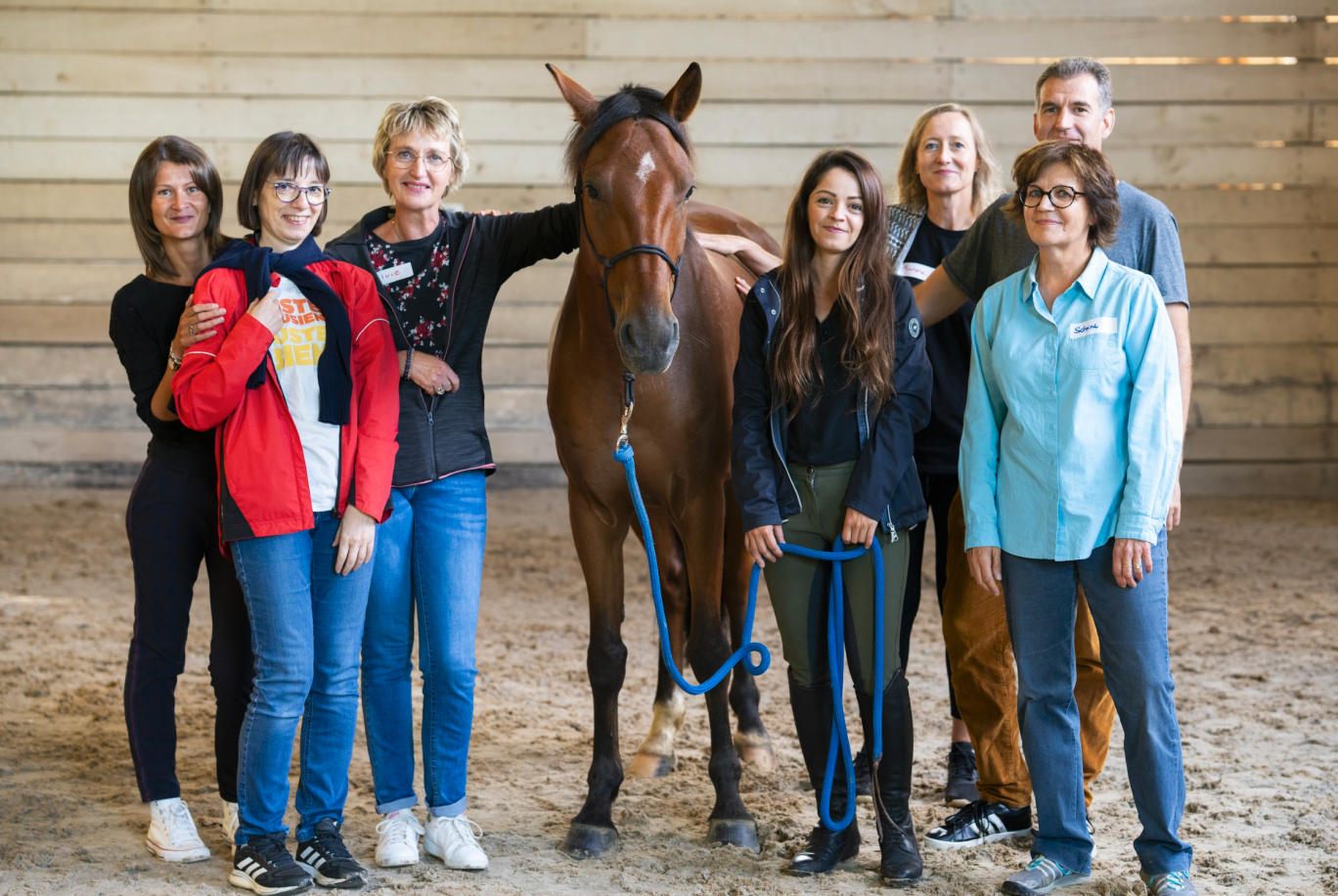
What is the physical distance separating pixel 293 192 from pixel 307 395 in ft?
1.25

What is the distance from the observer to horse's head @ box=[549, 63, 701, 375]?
199 centimetres

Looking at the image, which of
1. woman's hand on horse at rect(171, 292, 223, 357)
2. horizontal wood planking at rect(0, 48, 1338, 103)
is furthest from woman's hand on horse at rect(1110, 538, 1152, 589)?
horizontal wood planking at rect(0, 48, 1338, 103)

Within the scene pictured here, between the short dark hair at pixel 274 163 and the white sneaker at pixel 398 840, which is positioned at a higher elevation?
the short dark hair at pixel 274 163

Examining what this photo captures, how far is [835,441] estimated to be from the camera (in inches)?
82.9

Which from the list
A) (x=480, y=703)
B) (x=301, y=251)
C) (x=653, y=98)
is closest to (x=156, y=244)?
(x=301, y=251)

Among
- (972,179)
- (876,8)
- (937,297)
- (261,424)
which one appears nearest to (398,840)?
(261,424)

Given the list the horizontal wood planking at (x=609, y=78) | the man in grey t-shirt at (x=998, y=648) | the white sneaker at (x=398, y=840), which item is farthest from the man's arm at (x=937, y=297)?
the horizontal wood planking at (x=609, y=78)

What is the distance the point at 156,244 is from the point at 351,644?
88 cm

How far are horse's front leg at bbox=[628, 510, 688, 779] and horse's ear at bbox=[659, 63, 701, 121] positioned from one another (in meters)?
0.87

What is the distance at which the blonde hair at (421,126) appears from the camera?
2148 millimetres

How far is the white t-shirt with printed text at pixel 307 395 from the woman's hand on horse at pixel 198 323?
0.11 m

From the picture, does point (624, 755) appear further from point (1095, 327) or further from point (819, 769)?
point (1095, 327)

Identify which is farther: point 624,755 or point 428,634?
point 624,755

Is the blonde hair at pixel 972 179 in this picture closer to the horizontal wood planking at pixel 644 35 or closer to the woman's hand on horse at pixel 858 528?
the woman's hand on horse at pixel 858 528
